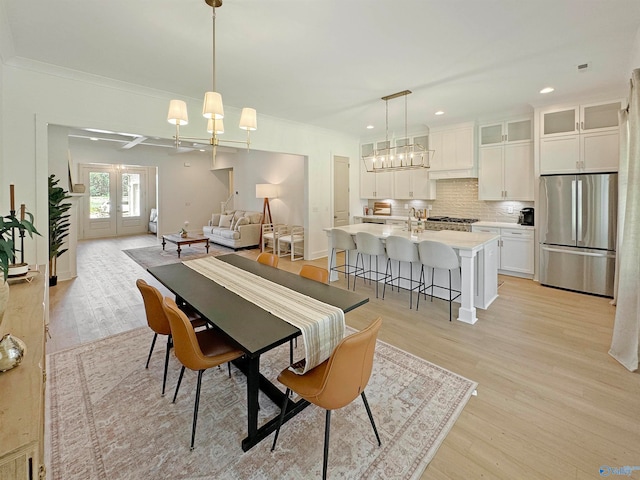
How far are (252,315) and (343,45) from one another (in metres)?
2.65

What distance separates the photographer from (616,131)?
13.5ft

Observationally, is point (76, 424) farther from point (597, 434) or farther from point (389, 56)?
point (389, 56)

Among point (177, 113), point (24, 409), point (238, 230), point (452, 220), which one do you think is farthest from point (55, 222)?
point (452, 220)

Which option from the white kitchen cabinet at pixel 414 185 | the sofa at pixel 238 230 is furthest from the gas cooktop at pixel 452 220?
the sofa at pixel 238 230

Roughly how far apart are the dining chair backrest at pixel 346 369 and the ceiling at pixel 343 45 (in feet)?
7.96

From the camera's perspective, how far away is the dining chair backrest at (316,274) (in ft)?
8.43

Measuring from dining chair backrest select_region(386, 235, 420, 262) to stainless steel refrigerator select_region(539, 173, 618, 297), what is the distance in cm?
237

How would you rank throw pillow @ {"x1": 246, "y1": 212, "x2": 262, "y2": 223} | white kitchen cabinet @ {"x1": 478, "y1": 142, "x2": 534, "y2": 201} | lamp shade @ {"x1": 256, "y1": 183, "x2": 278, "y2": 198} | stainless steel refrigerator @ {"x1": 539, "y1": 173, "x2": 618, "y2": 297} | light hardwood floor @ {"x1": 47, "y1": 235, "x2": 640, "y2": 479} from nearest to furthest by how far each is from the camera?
light hardwood floor @ {"x1": 47, "y1": 235, "x2": 640, "y2": 479}
stainless steel refrigerator @ {"x1": 539, "y1": 173, "x2": 618, "y2": 297}
white kitchen cabinet @ {"x1": 478, "y1": 142, "x2": 534, "y2": 201}
lamp shade @ {"x1": 256, "y1": 183, "x2": 278, "y2": 198}
throw pillow @ {"x1": 246, "y1": 212, "x2": 262, "y2": 223}

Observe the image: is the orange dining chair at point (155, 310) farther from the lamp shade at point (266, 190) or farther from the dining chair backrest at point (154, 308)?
the lamp shade at point (266, 190)

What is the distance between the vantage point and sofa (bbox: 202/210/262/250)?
784cm

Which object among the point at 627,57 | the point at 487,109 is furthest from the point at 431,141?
the point at 627,57

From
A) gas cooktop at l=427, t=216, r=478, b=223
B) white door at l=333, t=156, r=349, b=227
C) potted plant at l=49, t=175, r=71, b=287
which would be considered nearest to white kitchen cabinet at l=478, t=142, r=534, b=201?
gas cooktop at l=427, t=216, r=478, b=223

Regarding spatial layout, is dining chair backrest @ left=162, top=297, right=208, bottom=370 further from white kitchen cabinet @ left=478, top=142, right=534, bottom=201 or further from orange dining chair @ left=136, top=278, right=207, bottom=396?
white kitchen cabinet @ left=478, top=142, right=534, bottom=201

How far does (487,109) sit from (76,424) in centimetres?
618
